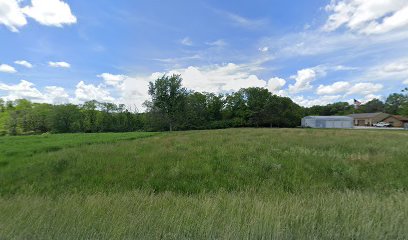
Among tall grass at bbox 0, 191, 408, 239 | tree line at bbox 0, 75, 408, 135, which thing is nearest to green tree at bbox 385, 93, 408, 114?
tree line at bbox 0, 75, 408, 135

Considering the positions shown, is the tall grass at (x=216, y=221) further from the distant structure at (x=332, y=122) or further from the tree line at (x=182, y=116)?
the distant structure at (x=332, y=122)

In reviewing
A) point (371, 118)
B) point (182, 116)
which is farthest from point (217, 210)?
point (371, 118)

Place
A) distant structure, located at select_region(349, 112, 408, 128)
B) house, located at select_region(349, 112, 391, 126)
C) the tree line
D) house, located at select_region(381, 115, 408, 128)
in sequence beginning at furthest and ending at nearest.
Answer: house, located at select_region(349, 112, 391, 126) < distant structure, located at select_region(349, 112, 408, 128) < house, located at select_region(381, 115, 408, 128) < the tree line

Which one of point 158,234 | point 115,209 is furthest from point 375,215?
point 115,209

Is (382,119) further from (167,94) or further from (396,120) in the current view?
(167,94)

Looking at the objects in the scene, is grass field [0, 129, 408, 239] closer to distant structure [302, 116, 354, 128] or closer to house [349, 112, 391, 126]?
distant structure [302, 116, 354, 128]

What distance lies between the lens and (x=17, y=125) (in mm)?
74312

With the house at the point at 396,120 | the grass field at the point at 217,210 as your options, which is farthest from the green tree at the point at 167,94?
the house at the point at 396,120

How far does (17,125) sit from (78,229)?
91781mm

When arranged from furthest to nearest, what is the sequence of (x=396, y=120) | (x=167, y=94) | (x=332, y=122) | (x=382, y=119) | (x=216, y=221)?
(x=382, y=119), (x=396, y=120), (x=332, y=122), (x=167, y=94), (x=216, y=221)

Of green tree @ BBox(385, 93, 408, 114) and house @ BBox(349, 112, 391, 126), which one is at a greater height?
green tree @ BBox(385, 93, 408, 114)

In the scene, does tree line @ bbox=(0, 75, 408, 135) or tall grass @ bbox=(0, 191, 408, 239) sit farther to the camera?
tree line @ bbox=(0, 75, 408, 135)

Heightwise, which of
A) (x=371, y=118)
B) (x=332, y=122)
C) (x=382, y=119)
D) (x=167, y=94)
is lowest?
(x=332, y=122)

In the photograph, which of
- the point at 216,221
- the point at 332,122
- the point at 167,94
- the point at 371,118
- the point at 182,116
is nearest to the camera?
the point at 216,221
